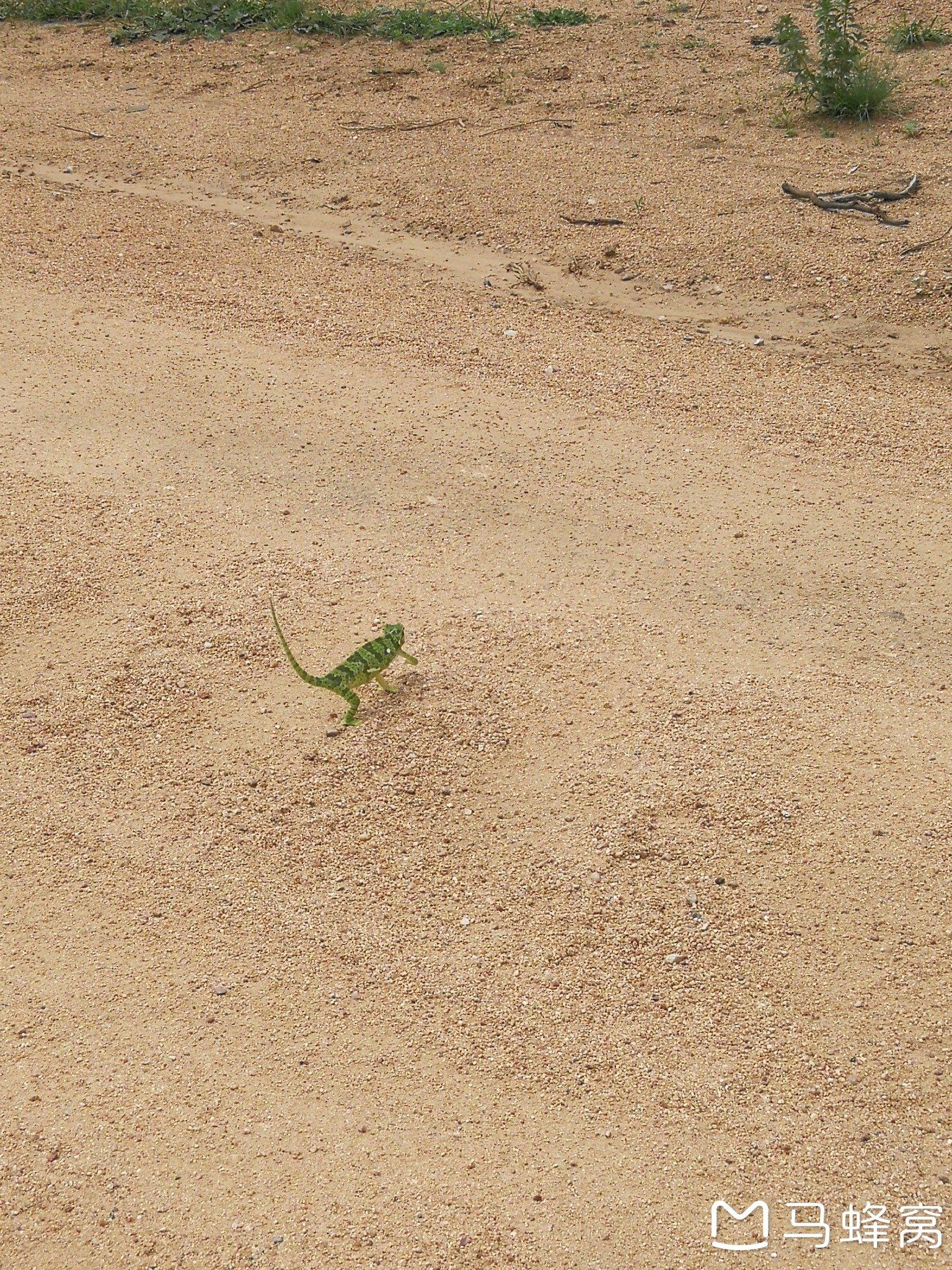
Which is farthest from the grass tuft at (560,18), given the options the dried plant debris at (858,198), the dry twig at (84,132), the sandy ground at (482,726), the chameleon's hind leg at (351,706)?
the chameleon's hind leg at (351,706)

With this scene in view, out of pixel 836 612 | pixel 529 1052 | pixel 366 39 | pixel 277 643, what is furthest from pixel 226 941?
pixel 366 39

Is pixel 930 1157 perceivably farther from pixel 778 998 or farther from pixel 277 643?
pixel 277 643

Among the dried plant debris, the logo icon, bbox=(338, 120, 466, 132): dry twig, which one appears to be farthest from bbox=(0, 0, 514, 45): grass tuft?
the logo icon

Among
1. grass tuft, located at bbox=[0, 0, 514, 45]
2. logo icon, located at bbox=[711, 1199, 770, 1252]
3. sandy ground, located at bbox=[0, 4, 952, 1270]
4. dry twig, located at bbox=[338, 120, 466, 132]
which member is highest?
grass tuft, located at bbox=[0, 0, 514, 45]

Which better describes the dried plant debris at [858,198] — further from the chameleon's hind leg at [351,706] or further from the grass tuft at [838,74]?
the chameleon's hind leg at [351,706]

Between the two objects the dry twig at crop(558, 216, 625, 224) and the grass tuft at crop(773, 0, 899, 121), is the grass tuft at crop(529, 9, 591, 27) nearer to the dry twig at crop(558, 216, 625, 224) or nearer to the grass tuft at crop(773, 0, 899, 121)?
the grass tuft at crop(773, 0, 899, 121)

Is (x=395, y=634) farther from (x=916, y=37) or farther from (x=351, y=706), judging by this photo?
(x=916, y=37)
